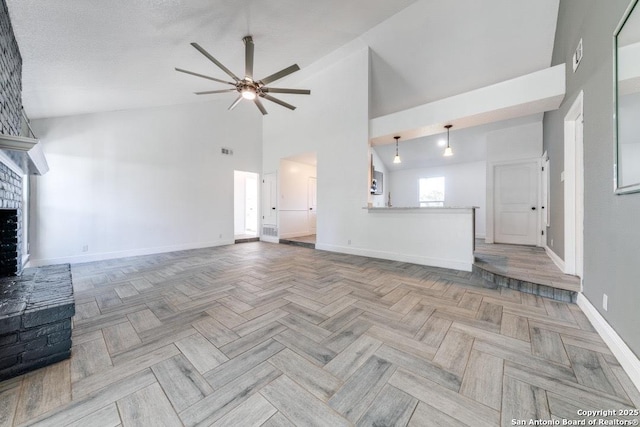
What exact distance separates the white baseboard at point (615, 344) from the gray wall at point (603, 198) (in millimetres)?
48

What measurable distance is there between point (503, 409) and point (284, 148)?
620 centimetres

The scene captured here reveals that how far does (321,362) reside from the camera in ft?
4.82

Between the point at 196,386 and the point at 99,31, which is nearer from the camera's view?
the point at 196,386

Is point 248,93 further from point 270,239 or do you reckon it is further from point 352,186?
point 270,239

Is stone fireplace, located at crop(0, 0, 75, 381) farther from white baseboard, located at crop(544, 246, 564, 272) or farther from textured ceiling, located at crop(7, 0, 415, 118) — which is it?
white baseboard, located at crop(544, 246, 564, 272)

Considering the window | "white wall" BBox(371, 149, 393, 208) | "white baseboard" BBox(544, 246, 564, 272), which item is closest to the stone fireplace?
"white baseboard" BBox(544, 246, 564, 272)

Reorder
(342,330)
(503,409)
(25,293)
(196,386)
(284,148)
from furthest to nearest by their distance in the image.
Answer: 1. (284,148)
2. (342,330)
3. (25,293)
4. (196,386)
5. (503,409)

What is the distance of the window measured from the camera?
7254mm

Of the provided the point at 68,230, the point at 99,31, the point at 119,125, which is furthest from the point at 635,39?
the point at 68,230

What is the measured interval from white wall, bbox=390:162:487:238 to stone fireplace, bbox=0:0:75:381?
305 inches

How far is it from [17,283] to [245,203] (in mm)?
7010

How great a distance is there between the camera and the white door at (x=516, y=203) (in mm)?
5113

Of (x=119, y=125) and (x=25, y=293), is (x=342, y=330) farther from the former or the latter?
(x=119, y=125)

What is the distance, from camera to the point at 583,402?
1.16 m
